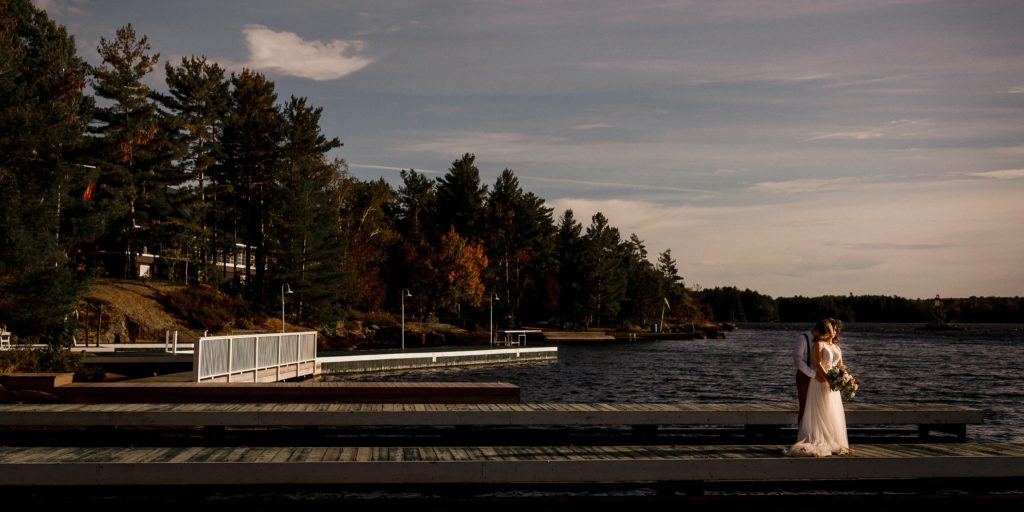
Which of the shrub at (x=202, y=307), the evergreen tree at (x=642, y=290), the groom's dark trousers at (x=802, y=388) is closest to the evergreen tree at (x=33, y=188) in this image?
the shrub at (x=202, y=307)

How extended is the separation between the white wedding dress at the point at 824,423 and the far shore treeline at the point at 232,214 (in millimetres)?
32972

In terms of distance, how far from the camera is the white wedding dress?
12705mm

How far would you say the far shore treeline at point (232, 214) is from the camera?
1582 inches

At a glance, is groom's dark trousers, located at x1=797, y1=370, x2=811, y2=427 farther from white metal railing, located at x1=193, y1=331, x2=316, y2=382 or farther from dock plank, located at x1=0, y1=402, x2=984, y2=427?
white metal railing, located at x1=193, y1=331, x2=316, y2=382

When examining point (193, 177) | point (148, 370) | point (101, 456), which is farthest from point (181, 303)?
point (101, 456)

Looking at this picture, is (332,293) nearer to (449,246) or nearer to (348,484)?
(449,246)

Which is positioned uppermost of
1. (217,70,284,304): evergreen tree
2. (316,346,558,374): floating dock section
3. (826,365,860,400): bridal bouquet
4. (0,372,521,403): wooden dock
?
(217,70,284,304): evergreen tree

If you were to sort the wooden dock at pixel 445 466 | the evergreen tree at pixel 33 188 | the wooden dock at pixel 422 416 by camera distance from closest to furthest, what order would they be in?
the wooden dock at pixel 445 466 → the wooden dock at pixel 422 416 → the evergreen tree at pixel 33 188

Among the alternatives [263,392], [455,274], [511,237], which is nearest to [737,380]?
[263,392]

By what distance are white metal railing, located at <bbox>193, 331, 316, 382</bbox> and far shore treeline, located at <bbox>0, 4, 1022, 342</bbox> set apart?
10.4m

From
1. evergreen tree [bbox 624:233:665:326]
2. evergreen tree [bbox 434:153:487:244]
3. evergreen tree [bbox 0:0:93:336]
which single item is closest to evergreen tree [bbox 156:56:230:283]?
evergreen tree [bbox 0:0:93:336]

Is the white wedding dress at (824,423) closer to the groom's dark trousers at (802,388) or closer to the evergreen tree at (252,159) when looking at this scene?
the groom's dark trousers at (802,388)

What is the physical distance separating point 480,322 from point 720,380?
199 feet

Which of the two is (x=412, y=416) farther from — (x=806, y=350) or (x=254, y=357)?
(x=254, y=357)
